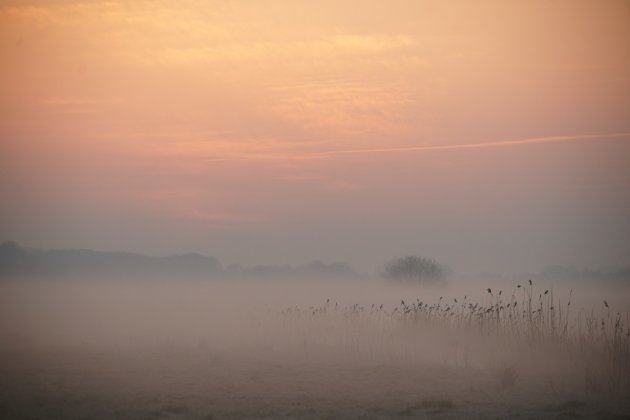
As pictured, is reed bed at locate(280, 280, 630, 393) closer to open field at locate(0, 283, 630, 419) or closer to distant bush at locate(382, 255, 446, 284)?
open field at locate(0, 283, 630, 419)

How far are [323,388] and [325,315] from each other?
10236 millimetres

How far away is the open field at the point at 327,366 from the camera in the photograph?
1311cm

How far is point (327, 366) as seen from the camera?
17484mm

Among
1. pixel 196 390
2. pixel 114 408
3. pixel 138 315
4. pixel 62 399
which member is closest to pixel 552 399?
pixel 196 390

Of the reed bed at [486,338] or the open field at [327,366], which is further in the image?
the reed bed at [486,338]

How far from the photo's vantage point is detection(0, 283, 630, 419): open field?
13.1 m

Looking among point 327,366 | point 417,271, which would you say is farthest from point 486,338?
point 417,271

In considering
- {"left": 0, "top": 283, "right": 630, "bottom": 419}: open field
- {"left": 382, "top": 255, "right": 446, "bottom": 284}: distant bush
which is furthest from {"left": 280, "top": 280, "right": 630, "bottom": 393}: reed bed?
{"left": 382, "top": 255, "right": 446, "bottom": 284}: distant bush

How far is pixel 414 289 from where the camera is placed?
163 feet

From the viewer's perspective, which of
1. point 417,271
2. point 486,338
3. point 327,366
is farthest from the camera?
point 417,271

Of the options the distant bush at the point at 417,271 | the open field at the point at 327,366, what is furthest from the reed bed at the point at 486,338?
the distant bush at the point at 417,271

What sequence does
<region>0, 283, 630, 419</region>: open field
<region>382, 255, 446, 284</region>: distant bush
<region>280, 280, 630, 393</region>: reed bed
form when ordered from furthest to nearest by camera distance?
1. <region>382, 255, 446, 284</region>: distant bush
2. <region>280, 280, 630, 393</region>: reed bed
3. <region>0, 283, 630, 419</region>: open field

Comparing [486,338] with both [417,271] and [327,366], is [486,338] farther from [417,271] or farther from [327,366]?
[417,271]

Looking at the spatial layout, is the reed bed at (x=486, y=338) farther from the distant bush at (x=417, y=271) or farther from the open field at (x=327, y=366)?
the distant bush at (x=417, y=271)
